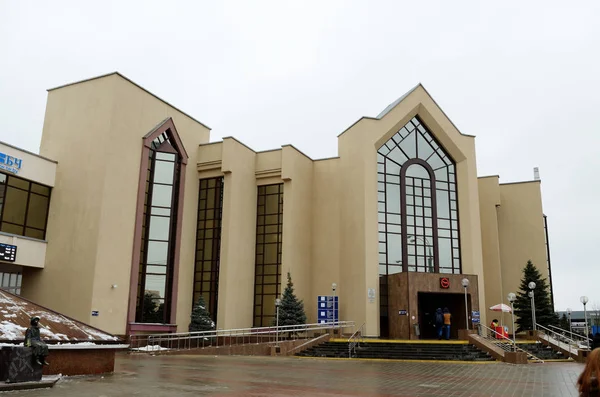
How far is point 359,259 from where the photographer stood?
31188mm

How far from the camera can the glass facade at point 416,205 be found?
33.2m

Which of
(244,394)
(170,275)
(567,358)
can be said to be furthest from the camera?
(170,275)

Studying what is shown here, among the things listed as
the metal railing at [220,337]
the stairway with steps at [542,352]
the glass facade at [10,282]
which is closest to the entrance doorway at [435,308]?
the metal railing at [220,337]

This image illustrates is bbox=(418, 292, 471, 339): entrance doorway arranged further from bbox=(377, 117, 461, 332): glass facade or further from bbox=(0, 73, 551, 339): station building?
bbox=(377, 117, 461, 332): glass facade

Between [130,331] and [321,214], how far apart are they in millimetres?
13433

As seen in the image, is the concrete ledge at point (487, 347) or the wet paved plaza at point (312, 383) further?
the concrete ledge at point (487, 347)

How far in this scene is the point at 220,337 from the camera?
29359 millimetres

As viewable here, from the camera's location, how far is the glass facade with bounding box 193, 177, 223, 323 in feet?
104

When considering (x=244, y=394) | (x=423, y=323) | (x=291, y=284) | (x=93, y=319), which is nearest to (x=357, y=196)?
(x=291, y=284)

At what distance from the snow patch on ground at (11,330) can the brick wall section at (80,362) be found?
800 millimetres

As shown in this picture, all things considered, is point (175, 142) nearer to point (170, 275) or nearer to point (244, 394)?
point (170, 275)

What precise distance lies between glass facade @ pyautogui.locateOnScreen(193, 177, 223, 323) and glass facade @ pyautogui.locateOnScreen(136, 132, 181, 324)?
2.19 m

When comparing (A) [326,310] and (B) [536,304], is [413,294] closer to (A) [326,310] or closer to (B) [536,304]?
(A) [326,310]

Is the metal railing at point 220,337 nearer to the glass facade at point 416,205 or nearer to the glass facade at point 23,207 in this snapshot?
the glass facade at point 416,205
